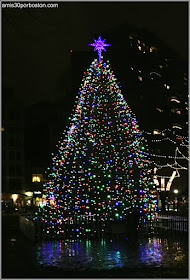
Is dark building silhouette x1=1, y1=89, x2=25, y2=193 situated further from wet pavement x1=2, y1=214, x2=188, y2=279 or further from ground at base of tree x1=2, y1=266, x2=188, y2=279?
ground at base of tree x1=2, y1=266, x2=188, y2=279

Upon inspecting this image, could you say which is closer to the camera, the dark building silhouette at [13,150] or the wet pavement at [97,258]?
the wet pavement at [97,258]

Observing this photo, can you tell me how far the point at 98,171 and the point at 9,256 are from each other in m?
8.63

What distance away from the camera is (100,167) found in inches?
957

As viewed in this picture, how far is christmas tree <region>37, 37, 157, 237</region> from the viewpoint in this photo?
2403 centimetres

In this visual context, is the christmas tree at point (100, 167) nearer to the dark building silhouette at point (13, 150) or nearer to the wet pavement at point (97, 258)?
the wet pavement at point (97, 258)

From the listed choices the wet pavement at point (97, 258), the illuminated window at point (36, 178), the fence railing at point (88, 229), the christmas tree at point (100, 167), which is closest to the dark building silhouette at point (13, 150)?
the illuminated window at point (36, 178)

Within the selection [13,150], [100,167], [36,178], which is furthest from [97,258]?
[36,178]

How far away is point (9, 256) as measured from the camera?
16.8 metres

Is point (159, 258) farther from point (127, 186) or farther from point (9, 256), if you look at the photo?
point (127, 186)

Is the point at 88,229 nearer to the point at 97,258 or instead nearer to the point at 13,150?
the point at 97,258

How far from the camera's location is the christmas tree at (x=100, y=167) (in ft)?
78.8

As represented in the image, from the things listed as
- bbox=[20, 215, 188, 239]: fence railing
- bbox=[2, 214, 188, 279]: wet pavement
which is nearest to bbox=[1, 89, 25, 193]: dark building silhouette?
bbox=[20, 215, 188, 239]: fence railing

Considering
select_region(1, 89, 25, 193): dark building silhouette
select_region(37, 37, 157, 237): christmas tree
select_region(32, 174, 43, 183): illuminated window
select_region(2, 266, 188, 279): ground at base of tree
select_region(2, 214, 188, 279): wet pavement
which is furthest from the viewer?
select_region(32, 174, 43, 183): illuminated window

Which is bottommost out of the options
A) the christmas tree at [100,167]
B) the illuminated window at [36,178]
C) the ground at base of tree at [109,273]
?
the illuminated window at [36,178]
